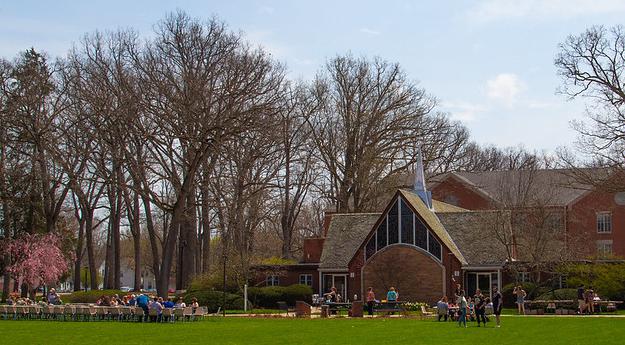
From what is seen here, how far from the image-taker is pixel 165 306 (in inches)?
1507

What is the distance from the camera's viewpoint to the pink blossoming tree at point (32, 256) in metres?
58.0

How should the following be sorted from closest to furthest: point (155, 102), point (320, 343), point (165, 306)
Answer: point (320, 343), point (165, 306), point (155, 102)

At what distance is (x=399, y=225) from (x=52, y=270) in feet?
77.6

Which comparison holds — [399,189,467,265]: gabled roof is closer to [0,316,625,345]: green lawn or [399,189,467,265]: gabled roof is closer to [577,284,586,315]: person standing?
[577,284,586,315]: person standing

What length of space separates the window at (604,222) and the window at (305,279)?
26160 millimetres

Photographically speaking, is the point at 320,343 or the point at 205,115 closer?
the point at 320,343

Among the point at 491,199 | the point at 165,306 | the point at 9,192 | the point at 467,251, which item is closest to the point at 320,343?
the point at 165,306

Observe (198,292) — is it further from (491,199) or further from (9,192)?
(491,199)

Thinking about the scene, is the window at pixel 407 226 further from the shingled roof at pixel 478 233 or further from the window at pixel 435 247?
the shingled roof at pixel 478 233

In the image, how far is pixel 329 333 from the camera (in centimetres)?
2756

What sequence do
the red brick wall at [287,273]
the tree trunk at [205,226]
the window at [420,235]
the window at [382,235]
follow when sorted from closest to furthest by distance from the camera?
1. the window at [420,235]
2. the window at [382,235]
3. the tree trunk at [205,226]
4. the red brick wall at [287,273]

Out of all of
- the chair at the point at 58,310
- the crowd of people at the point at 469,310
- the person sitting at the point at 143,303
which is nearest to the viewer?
the crowd of people at the point at 469,310

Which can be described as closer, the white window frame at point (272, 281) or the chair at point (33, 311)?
the chair at point (33, 311)

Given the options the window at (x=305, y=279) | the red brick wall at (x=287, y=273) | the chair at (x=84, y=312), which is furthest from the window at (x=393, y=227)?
the chair at (x=84, y=312)
